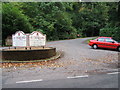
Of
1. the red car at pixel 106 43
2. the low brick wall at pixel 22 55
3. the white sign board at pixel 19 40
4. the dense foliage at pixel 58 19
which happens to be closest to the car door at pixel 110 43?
the red car at pixel 106 43

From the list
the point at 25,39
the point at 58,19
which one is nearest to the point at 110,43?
the point at 25,39

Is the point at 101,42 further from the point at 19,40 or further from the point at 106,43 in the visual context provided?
the point at 19,40

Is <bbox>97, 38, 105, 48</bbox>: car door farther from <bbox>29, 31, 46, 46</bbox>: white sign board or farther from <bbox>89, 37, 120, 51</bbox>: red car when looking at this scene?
<bbox>29, 31, 46, 46</bbox>: white sign board

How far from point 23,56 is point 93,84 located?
6.06 m

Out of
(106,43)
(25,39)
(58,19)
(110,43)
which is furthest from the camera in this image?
(58,19)

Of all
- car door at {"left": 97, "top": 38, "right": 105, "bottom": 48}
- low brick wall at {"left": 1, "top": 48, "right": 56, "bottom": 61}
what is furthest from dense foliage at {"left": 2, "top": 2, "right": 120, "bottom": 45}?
low brick wall at {"left": 1, "top": 48, "right": 56, "bottom": 61}

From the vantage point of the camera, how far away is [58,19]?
3066 cm

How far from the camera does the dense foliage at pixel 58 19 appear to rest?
2080 centimetres

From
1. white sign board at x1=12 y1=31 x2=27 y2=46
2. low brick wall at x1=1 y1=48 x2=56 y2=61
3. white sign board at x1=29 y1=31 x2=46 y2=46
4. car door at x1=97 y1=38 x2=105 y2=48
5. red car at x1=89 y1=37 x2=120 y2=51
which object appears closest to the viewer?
low brick wall at x1=1 y1=48 x2=56 y2=61

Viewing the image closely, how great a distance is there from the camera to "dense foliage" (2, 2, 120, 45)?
20.8 meters

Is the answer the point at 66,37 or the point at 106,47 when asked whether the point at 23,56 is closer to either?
the point at 106,47

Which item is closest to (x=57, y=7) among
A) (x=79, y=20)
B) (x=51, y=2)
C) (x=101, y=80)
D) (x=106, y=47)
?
(x=51, y=2)

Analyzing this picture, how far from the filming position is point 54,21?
30.1 metres

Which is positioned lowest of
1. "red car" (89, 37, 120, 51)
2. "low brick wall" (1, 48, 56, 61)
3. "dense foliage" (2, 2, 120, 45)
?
"low brick wall" (1, 48, 56, 61)
